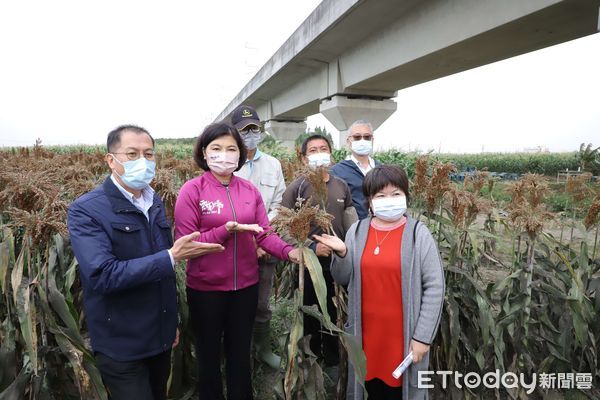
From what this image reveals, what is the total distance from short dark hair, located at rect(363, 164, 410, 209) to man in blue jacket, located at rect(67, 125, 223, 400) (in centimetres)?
93

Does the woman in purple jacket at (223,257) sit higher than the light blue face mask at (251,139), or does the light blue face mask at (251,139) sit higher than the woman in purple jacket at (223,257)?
the light blue face mask at (251,139)

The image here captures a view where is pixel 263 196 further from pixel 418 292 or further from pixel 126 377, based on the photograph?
pixel 126 377

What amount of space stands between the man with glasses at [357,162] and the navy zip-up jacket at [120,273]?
177cm

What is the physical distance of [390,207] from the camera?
6.53 ft

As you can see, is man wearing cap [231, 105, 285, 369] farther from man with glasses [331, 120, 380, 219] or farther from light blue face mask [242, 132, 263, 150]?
man with glasses [331, 120, 380, 219]

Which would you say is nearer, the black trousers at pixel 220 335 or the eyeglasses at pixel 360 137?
the black trousers at pixel 220 335

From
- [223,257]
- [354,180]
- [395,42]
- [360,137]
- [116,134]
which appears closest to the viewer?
[116,134]

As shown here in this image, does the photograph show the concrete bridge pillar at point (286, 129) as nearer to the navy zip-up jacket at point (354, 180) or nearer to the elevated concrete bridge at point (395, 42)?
the elevated concrete bridge at point (395, 42)

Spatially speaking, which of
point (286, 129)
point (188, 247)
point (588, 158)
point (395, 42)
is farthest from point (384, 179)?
point (286, 129)

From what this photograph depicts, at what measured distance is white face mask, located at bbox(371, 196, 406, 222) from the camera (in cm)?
199

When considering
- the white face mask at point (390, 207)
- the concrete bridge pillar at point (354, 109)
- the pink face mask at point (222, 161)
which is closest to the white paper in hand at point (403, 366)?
the white face mask at point (390, 207)

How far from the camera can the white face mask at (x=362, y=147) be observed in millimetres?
3244

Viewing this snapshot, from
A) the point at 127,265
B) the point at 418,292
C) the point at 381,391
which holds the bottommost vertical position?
the point at 381,391

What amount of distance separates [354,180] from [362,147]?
1.08 ft
